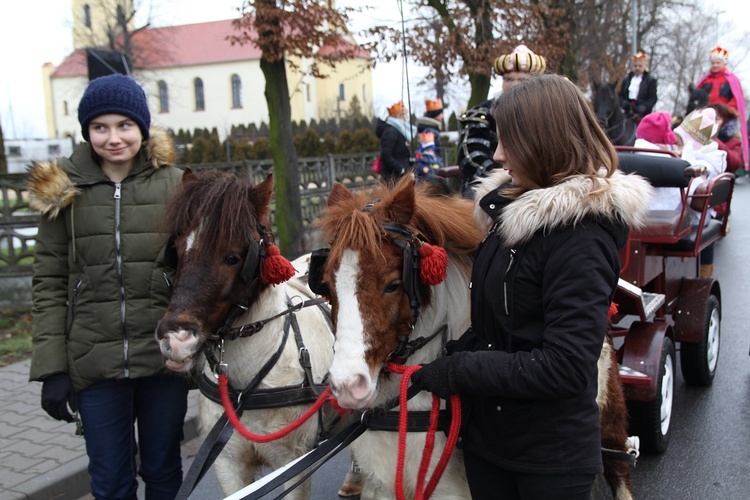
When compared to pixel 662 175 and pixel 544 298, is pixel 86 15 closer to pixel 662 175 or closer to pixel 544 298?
pixel 662 175

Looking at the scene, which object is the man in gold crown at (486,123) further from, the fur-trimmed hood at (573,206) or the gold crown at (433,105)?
the gold crown at (433,105)

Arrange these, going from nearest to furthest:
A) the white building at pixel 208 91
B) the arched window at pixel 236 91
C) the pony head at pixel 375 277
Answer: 1. the pony head at pixel 375 277
2. the white building at pixel 208 91
3. the arched window at pixel 236 91

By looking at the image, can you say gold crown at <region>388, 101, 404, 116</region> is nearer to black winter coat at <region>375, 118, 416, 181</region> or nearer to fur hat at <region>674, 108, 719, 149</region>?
black winter coat at <region>375, 118, 416, 181</region>

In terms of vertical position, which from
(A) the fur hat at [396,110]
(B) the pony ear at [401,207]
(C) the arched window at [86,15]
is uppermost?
(C) the arched window at [86,15]

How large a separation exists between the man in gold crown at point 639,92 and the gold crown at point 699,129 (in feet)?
16.2

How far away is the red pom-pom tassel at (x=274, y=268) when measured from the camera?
8.31 feet

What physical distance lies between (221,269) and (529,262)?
119 centimetres

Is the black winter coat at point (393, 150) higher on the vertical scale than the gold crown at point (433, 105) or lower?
lower

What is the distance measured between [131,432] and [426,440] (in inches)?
55.7

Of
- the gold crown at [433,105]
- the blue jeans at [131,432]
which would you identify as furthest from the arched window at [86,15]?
the blue jeans at [131,432]

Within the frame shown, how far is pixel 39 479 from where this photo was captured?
3910 millimetres

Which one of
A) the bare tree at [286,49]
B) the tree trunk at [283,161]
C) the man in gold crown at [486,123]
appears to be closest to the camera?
the man in gold crown at [486,123]

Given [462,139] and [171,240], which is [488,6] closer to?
[462,139]

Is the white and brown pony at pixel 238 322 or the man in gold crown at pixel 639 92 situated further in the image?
the man in gold crown at pixel 639 92
